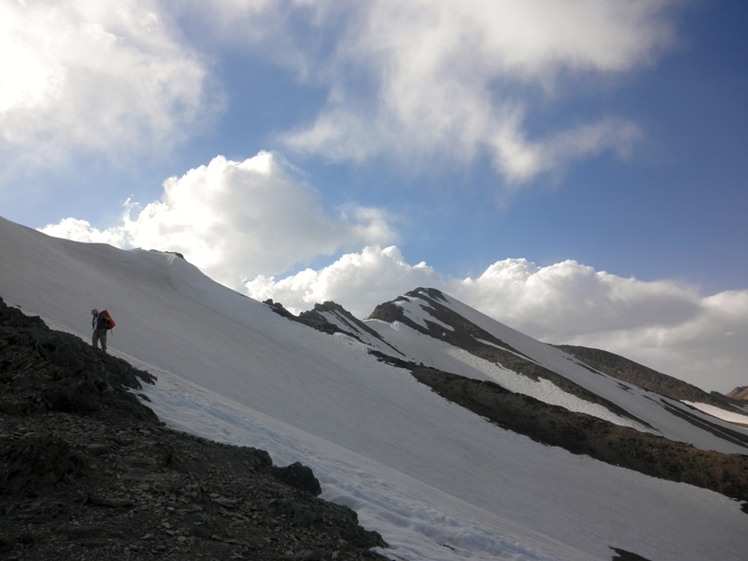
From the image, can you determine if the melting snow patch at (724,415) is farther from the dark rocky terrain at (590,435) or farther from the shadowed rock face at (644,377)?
the dark rocky terrain at (590,435)

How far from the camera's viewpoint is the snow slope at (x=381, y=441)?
11281mm

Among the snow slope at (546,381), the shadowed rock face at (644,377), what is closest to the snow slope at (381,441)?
the snow slope at (546,381)

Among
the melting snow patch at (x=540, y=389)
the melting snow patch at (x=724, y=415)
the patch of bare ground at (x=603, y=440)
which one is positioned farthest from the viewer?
the melting snow patch at (x=724, y=415)

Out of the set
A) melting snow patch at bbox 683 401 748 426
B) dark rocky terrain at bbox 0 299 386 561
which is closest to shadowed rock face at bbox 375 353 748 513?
dark rocky terrain at bbox 0 299 386 561

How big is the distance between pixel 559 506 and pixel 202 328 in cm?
2754

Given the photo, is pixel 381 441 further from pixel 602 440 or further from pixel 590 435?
pixel 602 440

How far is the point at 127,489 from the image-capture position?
234 inches

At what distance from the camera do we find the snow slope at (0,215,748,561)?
11.3 metres

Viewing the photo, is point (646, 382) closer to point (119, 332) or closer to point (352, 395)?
point (352, 395)

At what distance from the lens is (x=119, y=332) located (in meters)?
24.5

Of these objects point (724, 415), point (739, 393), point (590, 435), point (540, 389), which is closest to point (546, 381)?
point (540, 389)

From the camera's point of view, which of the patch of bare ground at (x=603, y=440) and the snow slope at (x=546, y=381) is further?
the snow slope at (x=546, y=381)

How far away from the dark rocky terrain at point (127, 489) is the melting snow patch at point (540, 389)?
4010 cm

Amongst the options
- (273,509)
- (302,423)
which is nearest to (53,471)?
(273,509)
